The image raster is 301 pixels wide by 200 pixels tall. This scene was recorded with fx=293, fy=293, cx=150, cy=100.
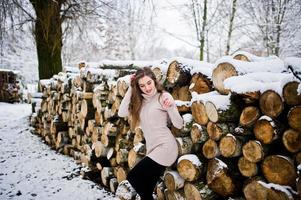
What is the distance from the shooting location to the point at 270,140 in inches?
88.7

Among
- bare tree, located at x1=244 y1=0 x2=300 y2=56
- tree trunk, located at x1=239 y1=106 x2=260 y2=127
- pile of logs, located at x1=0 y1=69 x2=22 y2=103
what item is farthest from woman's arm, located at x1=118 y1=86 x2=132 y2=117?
pile of logs, located at x1=0 y1=69 x2=22 y2=103

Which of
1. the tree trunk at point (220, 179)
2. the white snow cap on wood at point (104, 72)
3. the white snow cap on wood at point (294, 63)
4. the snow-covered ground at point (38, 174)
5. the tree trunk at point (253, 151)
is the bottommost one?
the snow-covered ground at point (38, 174)

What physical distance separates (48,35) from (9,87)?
306 inches

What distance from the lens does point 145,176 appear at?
9.60 ft

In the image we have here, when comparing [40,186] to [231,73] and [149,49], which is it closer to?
[231,73]

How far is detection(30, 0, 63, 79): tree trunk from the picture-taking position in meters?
8.59

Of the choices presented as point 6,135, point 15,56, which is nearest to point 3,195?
point 6,135

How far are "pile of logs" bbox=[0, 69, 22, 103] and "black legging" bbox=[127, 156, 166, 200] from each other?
14195mm

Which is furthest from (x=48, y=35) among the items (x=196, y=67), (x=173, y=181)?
(x=173, y=181)

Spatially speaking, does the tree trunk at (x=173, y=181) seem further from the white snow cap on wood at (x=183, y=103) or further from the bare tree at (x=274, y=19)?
the bare tree at (x=274, y=19)

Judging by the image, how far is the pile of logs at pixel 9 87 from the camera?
49.8ft

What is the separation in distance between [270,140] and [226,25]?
1237cm

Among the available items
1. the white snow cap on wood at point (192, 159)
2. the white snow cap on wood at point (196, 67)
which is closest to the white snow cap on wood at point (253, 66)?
the white snow cap on wood at point (196, 67)

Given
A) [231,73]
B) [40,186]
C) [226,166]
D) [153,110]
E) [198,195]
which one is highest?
[231,73]
